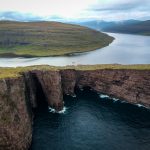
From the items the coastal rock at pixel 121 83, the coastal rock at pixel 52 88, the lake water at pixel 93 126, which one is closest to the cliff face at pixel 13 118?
the lake water at pixel 93 126

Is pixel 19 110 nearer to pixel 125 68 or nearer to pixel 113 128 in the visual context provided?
pixel 113 128

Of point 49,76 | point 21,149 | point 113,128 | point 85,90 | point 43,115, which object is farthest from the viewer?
point 85,90

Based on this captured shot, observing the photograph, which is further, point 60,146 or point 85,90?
point 85,90

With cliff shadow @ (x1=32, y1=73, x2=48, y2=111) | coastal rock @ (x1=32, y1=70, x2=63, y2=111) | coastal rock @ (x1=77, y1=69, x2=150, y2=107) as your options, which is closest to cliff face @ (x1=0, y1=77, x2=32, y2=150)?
coastal rock @ (x1=32, y1=70, x2=63, y2=111)

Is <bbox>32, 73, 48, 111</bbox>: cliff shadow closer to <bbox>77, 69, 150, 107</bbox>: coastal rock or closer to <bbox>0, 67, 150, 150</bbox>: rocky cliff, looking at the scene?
<bbox>0, 67, 150, 150</bbox>: rocky cliff

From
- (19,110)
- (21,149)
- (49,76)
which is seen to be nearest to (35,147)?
(21,149)

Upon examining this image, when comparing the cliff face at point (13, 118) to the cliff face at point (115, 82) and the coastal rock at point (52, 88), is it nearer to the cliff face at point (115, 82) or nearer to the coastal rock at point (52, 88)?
the coastal rock at point (52, 88)
